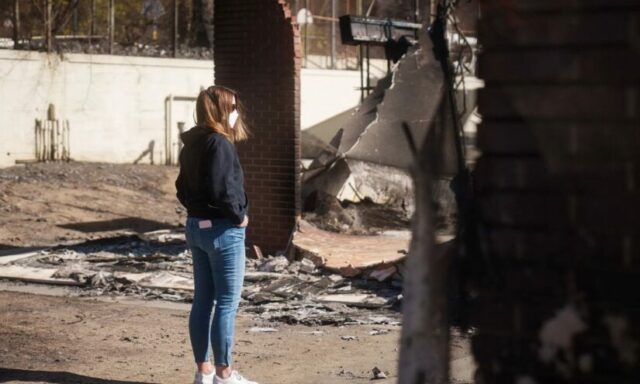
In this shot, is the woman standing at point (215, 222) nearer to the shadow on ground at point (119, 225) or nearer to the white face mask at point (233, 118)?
the white face mask at point (233, 118)

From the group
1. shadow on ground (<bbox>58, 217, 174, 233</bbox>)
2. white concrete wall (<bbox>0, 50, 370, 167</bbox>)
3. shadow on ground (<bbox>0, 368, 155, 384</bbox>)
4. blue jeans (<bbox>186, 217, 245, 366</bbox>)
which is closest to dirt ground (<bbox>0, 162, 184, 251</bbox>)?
shadow on ground (<bbox>58, 217, 174, 233</bbox>)

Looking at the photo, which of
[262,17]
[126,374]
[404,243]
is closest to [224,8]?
[262,17]

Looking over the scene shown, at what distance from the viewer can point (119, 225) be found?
1695 cm

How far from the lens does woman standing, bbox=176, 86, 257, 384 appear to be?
638 centimetres

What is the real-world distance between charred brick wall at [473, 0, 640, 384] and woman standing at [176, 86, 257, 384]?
11.8ft

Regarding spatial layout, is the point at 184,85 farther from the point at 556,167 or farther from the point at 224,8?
the point at 556,167

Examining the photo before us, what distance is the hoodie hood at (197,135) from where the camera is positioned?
21.2ft

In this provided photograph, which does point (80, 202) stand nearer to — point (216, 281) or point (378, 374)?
point (378, 374)

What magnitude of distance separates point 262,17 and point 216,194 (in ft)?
19.8

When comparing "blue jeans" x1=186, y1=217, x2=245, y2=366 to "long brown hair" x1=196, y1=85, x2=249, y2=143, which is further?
"long brown hair" x1=196, y1=85, x2=249, y2=143

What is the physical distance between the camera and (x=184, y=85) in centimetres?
2464

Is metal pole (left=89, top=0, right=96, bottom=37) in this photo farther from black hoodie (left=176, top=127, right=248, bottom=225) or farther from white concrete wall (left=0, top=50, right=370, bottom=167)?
black hoodie (left=176, top=127, right=248, bottom=225)

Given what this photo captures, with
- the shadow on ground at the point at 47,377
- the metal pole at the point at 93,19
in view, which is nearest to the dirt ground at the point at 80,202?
the metal pole at the point at 93,19

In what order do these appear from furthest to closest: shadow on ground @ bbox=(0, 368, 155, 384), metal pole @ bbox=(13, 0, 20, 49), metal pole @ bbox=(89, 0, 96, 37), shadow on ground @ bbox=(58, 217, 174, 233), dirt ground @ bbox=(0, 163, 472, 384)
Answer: metal pole @ bbox=(89, 0, 96, 37) < metal pole @ bbox=(13, 0, 20, 49) < shadow on ground @ bbox=(58, 217, 174, 233) < dirt ground @ bbox=(0, 163, 472, 384) < shadow on ground @ bbox=(0, 368, 155, 384)
